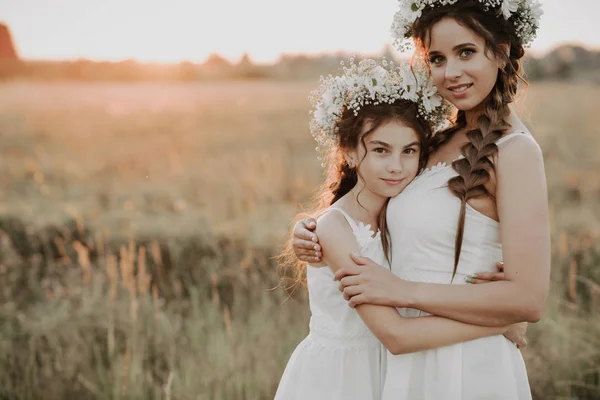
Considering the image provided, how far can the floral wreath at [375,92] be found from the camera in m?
2.75

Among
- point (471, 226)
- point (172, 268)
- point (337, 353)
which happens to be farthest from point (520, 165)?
point (172, 268)

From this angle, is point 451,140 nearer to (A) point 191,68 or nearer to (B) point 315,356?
(B) point 315,356

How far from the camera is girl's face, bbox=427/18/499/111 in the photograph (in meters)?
2.51

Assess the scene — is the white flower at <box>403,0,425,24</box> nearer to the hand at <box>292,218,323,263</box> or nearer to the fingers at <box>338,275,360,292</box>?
the hand at <box>292,218,323,263</box>

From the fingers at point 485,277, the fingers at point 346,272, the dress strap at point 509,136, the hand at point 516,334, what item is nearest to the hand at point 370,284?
the fingers at point 346,272

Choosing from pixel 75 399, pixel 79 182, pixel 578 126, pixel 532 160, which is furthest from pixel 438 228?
pixel 578 126

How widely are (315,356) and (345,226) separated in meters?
0.61

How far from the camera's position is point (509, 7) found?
2531mm

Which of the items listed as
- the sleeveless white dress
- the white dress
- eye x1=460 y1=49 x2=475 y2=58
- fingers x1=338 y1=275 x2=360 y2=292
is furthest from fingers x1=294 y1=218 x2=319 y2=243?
eye x1=460 y1=49 x2=475 y2=58

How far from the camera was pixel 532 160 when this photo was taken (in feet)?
7.51

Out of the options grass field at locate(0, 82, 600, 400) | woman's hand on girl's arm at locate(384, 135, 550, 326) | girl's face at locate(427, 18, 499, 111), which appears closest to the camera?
woman's hand on girl's arm at locate(384, 135, 550, 326)

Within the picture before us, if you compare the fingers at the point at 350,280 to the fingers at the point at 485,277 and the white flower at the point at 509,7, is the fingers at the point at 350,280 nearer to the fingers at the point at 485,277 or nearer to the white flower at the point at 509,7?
the fingers at the point at 485,277

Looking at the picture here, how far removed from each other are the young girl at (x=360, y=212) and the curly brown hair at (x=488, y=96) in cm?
23

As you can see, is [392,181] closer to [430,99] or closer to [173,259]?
[430,99]
